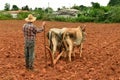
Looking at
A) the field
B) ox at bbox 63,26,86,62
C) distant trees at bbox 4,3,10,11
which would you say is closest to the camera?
the field

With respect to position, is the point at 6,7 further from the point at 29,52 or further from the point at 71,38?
the point at 29,52

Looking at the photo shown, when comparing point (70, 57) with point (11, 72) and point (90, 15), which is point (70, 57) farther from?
point (90, 15)

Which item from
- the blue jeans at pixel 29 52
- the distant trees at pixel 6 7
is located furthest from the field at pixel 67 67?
the distant trees at pixel 6 7

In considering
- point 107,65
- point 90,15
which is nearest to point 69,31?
point 107,65

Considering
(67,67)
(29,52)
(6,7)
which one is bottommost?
(6,7)

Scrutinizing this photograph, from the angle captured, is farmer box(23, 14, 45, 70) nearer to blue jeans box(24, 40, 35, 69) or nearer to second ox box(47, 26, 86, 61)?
blue jeans box(24, 40, 35, 69)

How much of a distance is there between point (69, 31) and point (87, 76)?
3114mm

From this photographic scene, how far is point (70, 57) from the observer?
41.2ft

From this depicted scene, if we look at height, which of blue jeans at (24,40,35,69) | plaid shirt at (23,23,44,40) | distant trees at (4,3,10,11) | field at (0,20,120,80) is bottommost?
distant trees at (4,3,10,11)

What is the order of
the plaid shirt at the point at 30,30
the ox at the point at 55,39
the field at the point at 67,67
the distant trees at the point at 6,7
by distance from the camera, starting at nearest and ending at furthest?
the field at the point at 67,67 → the plaid shirt at the point at 30,30 → the ox at the point at 55,39 → the distant trees at the point at 6,7

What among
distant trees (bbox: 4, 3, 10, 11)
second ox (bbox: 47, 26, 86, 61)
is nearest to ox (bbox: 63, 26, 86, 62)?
second ox (bbox: 47, 26, 86, 61)

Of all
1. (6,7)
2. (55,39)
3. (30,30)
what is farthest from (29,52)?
(6,7)

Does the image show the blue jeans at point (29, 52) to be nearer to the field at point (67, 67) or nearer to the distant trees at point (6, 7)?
the field at point (67, 67)

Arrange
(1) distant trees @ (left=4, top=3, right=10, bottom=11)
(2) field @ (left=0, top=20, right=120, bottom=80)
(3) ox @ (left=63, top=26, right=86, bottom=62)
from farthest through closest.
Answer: (1) distant trees @ (left=4, top=3, right=10, bottom=11) < (3) ox @ (left=63, top=26, right=86, bottom=62) < (2) field @ (left=0, top=20, right=120, bottom=80)
